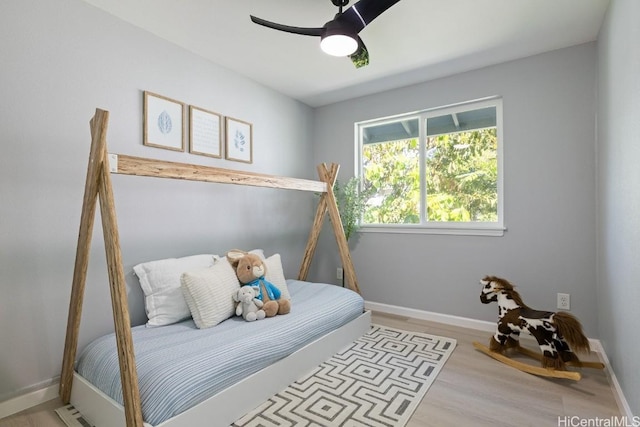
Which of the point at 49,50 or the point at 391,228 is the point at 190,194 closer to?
the point at 49,50

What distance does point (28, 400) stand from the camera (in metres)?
1.78

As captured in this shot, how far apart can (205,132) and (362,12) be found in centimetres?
164

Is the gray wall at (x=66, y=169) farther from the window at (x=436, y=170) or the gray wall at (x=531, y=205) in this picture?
the gray wall at (x=531, y=205)

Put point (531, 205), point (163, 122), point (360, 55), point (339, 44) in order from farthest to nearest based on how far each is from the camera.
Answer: point (531, 205) → point (163, 122) → point (360, 55) → point (339, 44)

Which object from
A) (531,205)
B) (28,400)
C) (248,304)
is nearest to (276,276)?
(248,304)

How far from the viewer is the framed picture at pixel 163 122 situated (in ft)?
7.72

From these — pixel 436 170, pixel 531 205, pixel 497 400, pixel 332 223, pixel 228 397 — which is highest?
pixel 436 170

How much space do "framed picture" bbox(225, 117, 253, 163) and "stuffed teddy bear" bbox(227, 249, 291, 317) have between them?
3.59 feet

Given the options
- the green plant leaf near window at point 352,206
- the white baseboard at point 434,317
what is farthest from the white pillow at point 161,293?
the white baseboard at point 434,317

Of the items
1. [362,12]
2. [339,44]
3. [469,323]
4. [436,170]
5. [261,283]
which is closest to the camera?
[362,12]

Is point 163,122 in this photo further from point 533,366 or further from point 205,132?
point 533,366

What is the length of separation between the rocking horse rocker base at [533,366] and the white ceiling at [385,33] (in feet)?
7.52

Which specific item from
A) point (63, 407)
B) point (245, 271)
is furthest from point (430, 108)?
point (63, 407)

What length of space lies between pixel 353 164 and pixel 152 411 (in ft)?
9.75
